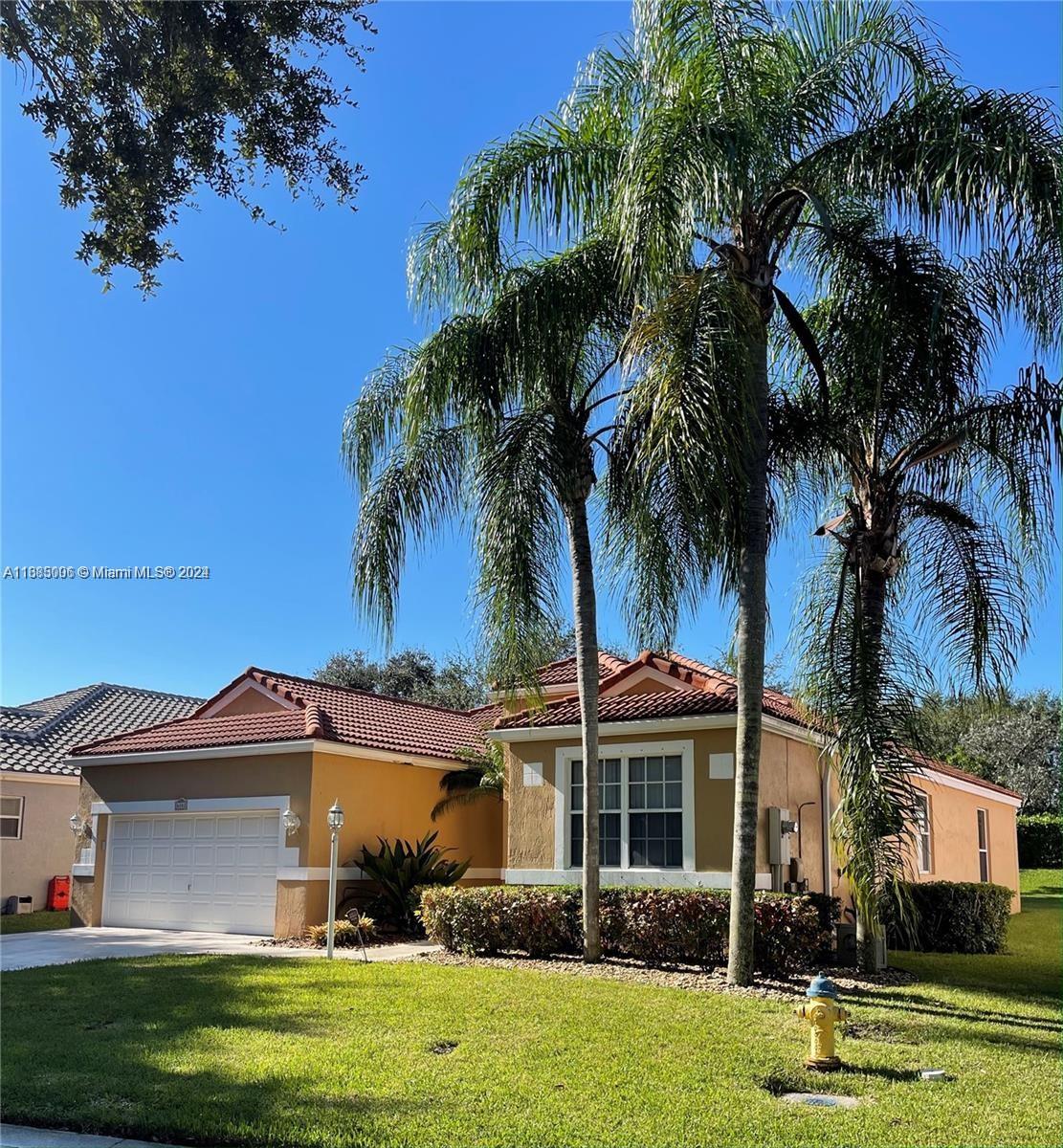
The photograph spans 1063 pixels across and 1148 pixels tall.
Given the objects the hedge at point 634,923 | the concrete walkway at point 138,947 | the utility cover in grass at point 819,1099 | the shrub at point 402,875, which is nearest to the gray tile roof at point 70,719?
the concrete walkway at point 138,947

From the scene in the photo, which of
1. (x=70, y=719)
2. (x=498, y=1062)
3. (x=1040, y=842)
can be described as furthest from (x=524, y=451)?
(x=1040, y=842)

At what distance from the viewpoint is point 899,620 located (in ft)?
41.0

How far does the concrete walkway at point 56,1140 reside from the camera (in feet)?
20.5

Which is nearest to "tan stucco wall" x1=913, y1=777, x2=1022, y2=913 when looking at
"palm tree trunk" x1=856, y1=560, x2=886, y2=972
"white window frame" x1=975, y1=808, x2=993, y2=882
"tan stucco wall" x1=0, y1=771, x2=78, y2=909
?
"white window frame" x1=975, y1=808, x2=993, y2=882

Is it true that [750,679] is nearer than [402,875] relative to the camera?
Yes

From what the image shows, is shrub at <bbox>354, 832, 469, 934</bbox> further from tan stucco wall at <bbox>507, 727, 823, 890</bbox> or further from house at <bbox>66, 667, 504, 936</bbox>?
tan stucco wall at <bbox>507, 727, 823, 890</bbox>

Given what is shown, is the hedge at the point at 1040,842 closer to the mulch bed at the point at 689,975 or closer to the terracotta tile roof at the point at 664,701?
the terracotta tile roof at the point at 664,701

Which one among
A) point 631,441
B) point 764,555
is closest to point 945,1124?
point 764,555

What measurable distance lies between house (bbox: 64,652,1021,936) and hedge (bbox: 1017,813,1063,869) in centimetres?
1356

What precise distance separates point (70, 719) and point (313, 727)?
12.8 meters

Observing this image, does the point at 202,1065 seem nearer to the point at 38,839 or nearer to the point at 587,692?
the point at 587,692

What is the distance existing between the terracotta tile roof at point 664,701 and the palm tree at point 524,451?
6.61 feet

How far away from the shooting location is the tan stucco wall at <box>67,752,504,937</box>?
16.9 meters

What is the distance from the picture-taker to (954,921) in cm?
1664
